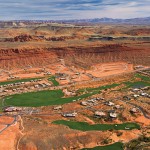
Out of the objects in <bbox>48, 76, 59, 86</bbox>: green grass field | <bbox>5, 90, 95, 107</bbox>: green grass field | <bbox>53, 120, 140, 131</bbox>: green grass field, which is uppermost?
<bbox>48, 76, 59, 86</bbox>: green grass field

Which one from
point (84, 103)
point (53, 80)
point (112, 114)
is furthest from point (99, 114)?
point (53, 80)

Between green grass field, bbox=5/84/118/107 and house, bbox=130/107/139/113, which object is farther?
green grass field, bbox=5/84/118/107

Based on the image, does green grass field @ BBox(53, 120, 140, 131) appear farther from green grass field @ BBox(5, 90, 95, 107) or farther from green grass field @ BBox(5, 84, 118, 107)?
green grass field @ BBox(5, 90, 95, 107)

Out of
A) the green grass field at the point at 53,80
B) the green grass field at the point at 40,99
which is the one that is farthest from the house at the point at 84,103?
the green grass field at the point at 53,80

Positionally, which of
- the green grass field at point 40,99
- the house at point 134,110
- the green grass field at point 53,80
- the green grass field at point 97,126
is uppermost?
the green grass field at point 53,80

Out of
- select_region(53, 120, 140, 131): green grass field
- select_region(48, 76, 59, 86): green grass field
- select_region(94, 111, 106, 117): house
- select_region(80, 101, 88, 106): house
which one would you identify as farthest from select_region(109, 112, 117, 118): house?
select_region(48, 76, 59, 86): green grass field

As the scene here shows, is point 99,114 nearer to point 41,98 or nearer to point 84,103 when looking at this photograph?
point 84,103

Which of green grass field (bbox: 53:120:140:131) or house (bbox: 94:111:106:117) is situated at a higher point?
house (bbox: 94:111:106:117)

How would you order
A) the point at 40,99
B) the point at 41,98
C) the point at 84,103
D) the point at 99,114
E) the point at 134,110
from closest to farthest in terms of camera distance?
the point at 99,114, the point at 134,110, the point at 84,103, the point at 40,99, the point at 41,98

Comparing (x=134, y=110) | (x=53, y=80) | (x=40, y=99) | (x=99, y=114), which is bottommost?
(x=40, y=99)

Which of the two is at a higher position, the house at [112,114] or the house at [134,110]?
the house at [134,110]

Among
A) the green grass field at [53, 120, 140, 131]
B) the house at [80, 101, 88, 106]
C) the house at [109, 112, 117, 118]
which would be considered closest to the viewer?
the green grass field at [53, 120, 140, 131]

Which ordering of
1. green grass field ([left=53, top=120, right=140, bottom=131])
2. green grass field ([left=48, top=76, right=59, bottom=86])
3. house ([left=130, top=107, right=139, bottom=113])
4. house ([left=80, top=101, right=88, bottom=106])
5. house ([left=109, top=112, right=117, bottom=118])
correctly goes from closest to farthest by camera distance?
1. green grass field ([left=53, top=120, right=140, bottom=131])
2. house ([left=109, top=112, right=117, bottom=118])
3. house ([left=130, top=107, right=139, bottom=113])
4. house ([left=80, top=101, right=88, bottom=106])
5. green grass field ([left=48, top=76, right=59, bottom=86])

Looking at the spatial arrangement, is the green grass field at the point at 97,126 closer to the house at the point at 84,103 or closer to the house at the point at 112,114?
the house at the point at 112,114
